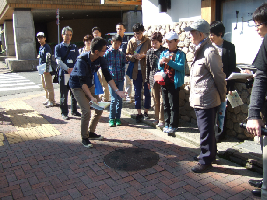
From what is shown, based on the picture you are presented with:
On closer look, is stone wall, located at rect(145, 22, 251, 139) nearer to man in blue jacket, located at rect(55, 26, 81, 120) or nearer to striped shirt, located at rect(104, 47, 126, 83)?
striped shirt, located at rect(104, 47, 126, 83)

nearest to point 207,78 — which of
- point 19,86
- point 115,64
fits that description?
point 115,64

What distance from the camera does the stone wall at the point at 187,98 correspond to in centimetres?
459

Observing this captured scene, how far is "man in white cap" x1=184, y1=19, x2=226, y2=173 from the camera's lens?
349 cm

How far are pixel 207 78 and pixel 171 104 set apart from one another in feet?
5.28

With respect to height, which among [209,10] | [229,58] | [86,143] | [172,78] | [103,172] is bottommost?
[103,172]

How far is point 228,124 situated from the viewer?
16.1 ft

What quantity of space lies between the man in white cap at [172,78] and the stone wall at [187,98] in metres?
0.68

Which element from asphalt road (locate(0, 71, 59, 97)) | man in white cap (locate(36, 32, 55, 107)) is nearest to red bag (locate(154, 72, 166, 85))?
man in white cap (locate(36, 32, 55, 107))

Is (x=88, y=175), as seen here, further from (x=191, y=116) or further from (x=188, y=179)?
(x=191, y=116)

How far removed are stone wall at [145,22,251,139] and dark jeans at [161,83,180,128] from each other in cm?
67

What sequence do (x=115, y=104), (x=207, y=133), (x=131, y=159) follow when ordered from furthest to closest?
(x=115, y=104), (x=131, y=159), (x=207, y=133)

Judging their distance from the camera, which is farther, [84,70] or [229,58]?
[84,70]

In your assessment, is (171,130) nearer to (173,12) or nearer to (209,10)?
(209,10)

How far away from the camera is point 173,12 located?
6316 mm
